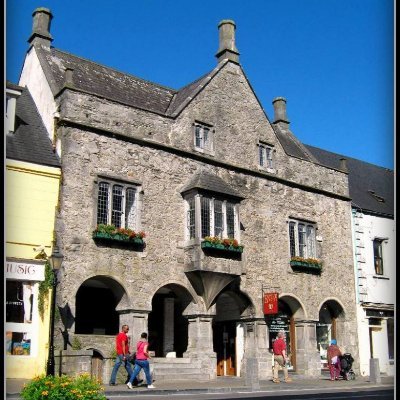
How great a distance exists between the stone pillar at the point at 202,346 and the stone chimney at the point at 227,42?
446 inches

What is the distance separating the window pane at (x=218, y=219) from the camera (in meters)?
21.2

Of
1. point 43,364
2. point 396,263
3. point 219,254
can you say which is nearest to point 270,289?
point 219,254

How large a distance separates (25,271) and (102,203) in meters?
3.55

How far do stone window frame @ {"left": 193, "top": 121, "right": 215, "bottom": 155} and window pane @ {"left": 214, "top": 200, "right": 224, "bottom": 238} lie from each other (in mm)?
2386

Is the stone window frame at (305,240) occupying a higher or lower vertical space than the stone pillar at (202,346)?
higher

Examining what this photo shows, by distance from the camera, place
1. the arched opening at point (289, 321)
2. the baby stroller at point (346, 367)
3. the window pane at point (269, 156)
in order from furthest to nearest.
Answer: the window pane at point (269, 156), the arched opening at point (289, 321), the baby stroller at point (346, 367)

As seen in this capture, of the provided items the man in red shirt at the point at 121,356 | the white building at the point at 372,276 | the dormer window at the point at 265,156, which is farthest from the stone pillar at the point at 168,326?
the white building at the point at 372,276

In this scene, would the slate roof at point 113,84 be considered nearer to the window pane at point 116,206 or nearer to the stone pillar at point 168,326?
the window pane at point 116,206

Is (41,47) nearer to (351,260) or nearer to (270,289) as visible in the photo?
(270,289)

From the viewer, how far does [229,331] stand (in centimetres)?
2359

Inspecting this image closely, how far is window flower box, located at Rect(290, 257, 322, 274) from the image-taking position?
2417 centimetres

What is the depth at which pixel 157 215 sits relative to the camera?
20344 millimetres

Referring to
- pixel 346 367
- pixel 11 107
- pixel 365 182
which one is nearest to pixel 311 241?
pixel 346 367

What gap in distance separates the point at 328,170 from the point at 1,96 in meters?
23.4
